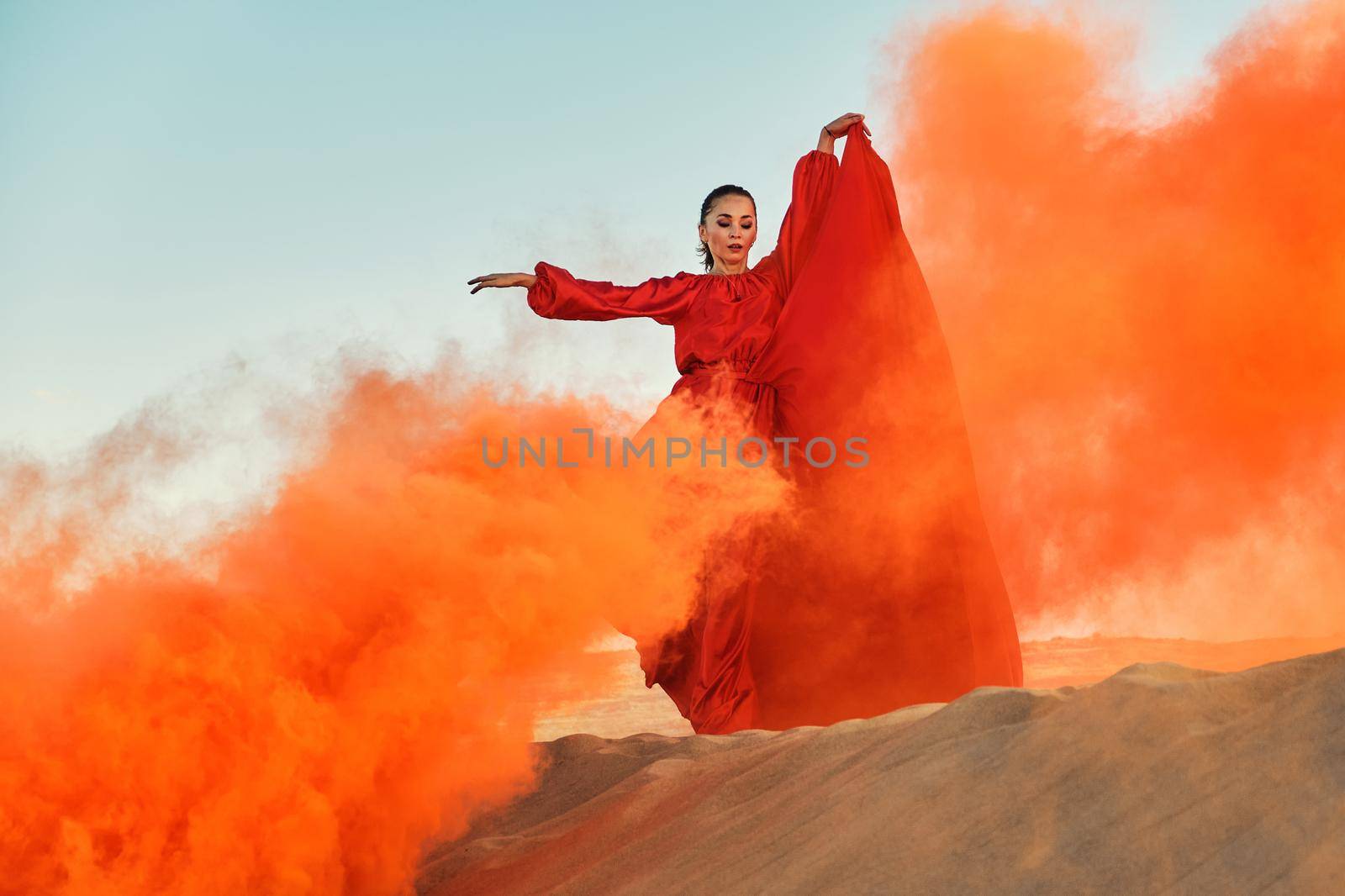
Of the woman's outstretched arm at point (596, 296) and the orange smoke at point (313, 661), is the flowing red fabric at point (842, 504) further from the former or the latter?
the orange smoke at point (313, 661)

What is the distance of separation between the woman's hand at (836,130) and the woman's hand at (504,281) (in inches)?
63.4

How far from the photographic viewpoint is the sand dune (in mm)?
2445

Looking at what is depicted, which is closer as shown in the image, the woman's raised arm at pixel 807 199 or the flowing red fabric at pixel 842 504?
the flowing red fabric at pixel 842 504

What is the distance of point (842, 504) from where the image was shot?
18.8 feet

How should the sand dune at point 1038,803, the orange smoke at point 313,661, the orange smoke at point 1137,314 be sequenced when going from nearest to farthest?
the sand dune at point 1038,803, the orange smoke at point 313,661, the orange smoke at point 1137,314

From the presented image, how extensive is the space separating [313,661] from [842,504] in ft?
8.82

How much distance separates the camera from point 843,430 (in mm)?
5758

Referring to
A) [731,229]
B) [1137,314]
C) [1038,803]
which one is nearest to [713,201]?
[731,229]

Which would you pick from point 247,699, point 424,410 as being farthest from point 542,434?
point 247,699

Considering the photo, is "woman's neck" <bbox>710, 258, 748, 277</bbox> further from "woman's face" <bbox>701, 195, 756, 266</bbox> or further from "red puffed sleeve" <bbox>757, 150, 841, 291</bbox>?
"red puffed sleeve" <bbox>757, 150, 841, 291</bbox>

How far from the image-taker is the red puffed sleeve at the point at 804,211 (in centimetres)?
600

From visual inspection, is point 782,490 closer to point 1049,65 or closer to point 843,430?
point 843,430

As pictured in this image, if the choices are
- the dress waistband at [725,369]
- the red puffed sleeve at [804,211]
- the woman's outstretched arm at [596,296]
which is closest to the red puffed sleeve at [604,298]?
the woman's outstretched arm at [596,296]

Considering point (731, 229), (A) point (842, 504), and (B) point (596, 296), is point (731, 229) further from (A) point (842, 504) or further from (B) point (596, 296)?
(A) point (842, 504)
